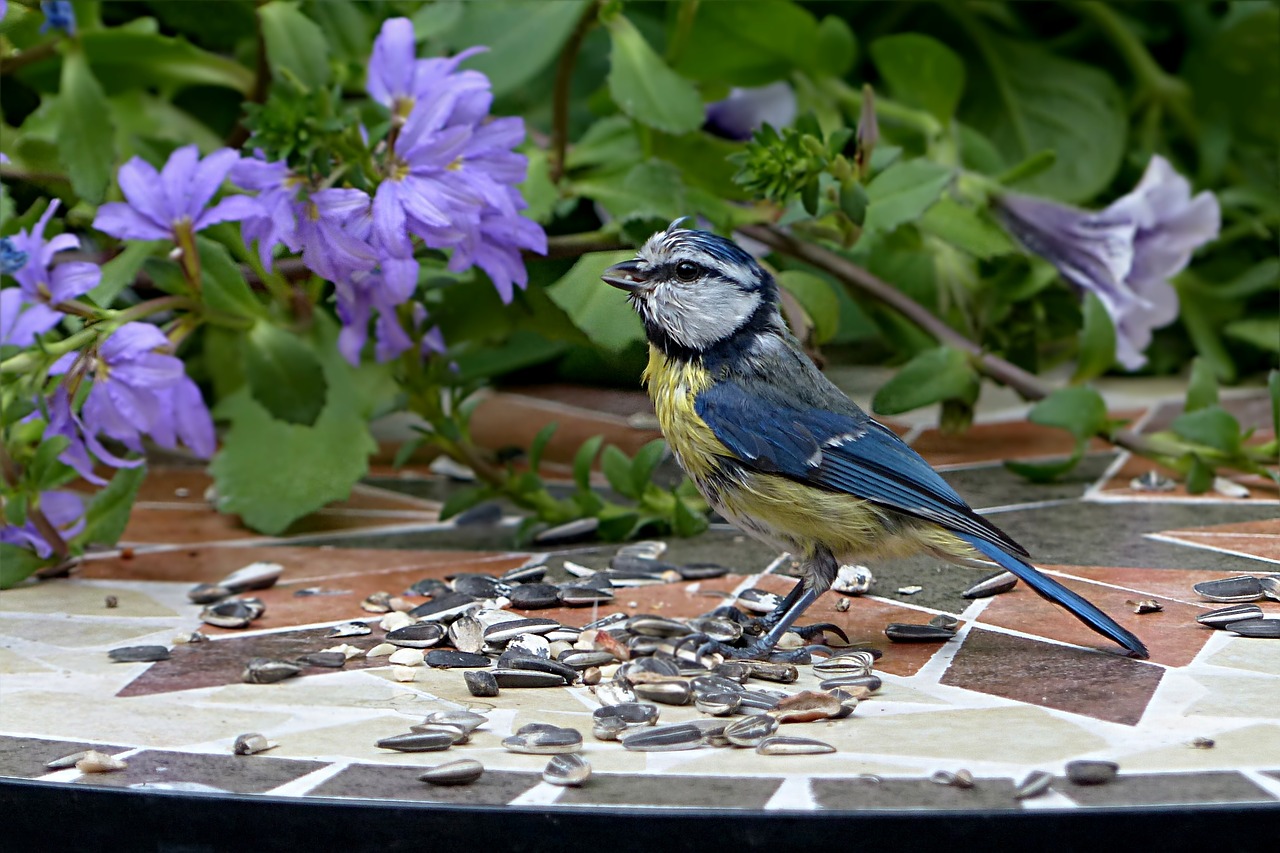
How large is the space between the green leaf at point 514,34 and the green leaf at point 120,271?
1.99ft

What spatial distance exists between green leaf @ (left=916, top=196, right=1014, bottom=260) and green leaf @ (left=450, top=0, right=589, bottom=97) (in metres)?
0.68

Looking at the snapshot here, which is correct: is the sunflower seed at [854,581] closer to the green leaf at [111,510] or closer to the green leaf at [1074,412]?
the green leaf at [1074,412]

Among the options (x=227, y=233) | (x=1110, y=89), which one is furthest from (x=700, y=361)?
(x=1110, y=89)

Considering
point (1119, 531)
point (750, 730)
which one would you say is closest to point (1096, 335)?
point (1119, 531)

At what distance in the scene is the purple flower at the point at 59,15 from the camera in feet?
7.23

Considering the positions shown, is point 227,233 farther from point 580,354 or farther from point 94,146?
point 580,354

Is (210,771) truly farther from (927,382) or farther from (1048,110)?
(1048,110)

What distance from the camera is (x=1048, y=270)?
2.57m

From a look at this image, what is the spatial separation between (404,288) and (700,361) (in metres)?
0.44

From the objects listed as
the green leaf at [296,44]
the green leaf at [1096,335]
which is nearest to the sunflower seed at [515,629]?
the green leaf at [296,44]

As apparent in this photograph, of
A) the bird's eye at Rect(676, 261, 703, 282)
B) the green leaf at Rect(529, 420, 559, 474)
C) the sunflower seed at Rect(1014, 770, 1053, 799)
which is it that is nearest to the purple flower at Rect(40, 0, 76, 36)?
the green leaf at Rect(529, 420, 559, 474)

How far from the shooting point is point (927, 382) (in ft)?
7.82

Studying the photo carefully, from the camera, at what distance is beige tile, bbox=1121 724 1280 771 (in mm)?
1267

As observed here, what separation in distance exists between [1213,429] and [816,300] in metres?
0.67
